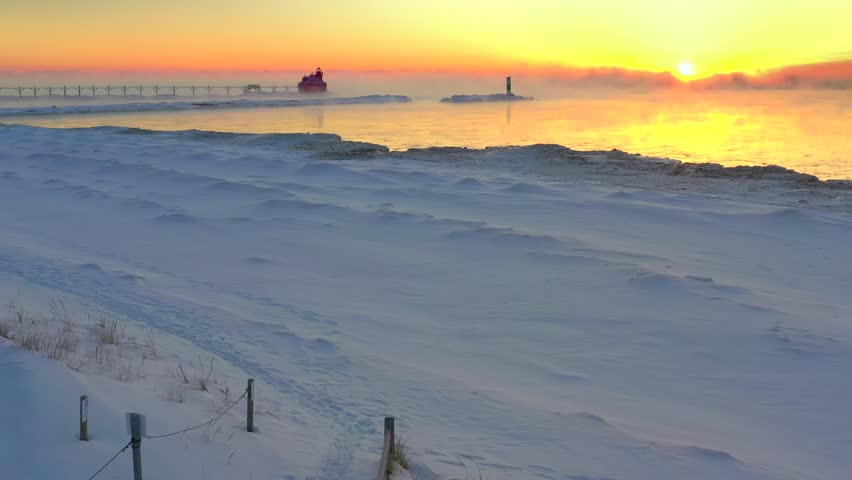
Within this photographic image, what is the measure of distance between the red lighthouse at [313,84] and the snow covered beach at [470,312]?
64.4m

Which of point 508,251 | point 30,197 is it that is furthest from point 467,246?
point 30,197

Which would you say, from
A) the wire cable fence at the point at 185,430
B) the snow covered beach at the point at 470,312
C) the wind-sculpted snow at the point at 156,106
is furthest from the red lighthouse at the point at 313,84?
the wire cable fence at the point at 185,430

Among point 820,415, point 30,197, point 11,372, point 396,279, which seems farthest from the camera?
point 30,197

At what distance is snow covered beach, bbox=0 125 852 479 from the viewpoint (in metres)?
4.69

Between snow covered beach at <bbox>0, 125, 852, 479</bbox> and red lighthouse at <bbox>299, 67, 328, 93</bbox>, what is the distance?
64.4m

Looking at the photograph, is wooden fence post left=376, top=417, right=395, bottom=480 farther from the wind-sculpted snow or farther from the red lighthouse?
the red lighthouse

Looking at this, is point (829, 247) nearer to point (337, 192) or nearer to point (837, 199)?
point (837, 199)

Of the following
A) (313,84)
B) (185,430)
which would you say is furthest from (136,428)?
(313,84)

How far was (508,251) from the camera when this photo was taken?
392 inches

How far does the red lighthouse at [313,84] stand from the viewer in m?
78.7

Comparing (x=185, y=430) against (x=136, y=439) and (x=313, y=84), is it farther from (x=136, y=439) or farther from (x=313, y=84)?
(x=313, y=84)

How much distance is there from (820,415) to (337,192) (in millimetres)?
10125

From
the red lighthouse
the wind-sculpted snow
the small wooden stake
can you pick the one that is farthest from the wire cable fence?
the red lighthouse

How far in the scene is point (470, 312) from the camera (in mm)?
7781
